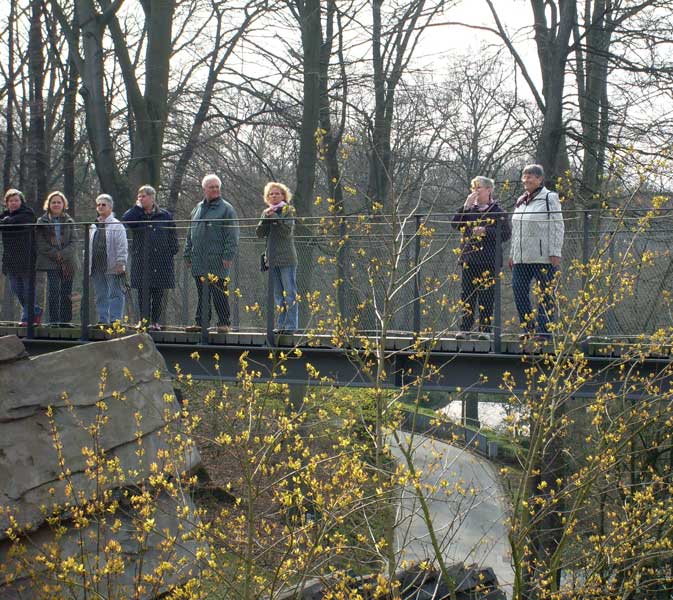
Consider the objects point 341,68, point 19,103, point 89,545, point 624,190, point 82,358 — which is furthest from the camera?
point 19,103

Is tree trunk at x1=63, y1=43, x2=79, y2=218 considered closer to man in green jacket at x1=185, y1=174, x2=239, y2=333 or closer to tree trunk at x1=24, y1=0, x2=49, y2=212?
tree trunk at x1=24, y1=0, x2=49, y2=212

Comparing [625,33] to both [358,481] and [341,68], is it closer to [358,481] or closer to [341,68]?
[341,68]

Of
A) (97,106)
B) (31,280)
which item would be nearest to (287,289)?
(31,280)

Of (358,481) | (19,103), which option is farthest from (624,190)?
(19,103)

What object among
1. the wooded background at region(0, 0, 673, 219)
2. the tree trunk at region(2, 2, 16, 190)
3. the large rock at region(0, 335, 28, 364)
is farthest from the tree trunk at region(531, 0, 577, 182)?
the tree trunk at region(2, 2, 16, 190)

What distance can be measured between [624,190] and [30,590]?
11.9m

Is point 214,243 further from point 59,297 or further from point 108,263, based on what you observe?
point 59,297

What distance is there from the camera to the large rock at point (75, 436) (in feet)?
25.7

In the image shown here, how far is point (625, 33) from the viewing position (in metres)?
17.0

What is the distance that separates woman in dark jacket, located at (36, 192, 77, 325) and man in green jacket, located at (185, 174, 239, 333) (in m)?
1.68

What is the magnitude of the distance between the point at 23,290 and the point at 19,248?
49 centimetres

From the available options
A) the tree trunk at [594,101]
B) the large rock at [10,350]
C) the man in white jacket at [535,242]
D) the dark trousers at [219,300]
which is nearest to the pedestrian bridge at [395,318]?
the dark trousers at [219,300]

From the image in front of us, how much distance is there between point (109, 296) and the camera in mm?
11711

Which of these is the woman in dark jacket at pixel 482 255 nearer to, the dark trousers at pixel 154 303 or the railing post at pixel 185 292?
the railing post at pixel 185 292
